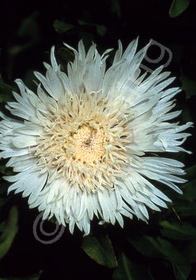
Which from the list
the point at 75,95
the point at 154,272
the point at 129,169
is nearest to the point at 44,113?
the point at 75,95

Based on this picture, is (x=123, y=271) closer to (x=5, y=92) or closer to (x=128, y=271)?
(x=128, y=271)

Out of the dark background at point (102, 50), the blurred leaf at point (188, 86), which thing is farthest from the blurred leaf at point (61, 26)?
the blurred leaf at point (188, 86)

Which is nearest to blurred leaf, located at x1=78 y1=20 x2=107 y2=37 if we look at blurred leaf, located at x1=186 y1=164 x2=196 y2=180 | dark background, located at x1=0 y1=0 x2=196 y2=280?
dark background, located at x1=0 y1=0 x2=196 y2=280

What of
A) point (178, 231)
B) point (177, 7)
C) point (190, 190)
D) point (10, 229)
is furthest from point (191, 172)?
point (10, 229)

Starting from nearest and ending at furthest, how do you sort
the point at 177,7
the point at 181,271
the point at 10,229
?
the point at 10,229
the point at 177,7
the point at 181,271

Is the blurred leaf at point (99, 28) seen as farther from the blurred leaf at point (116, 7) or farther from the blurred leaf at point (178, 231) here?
the blurred leaf at point (178, 231)
